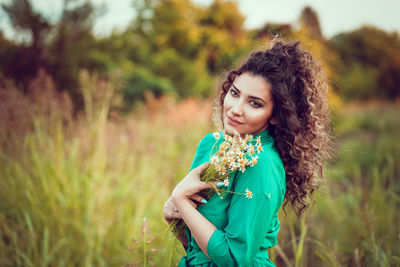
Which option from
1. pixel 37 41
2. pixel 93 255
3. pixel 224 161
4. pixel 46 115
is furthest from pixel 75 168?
pixel 37 41

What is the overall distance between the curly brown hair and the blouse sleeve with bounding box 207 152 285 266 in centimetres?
27

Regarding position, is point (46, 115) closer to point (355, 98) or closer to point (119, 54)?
point (119, 54)

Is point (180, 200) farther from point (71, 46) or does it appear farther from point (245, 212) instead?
point (71, 46)

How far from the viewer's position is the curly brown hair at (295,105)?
131 centimetres

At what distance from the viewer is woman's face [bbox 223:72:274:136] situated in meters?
1.30

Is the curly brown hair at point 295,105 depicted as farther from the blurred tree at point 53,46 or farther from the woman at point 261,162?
the blurred tree at point 53,46

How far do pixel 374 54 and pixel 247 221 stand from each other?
81.8ft

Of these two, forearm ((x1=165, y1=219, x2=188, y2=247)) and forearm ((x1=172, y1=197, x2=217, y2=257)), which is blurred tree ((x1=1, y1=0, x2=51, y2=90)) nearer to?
forearm ((x1=165, y1=219, x2=188, y2=247))

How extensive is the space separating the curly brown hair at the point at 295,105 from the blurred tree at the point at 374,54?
19400mm

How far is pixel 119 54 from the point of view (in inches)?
385

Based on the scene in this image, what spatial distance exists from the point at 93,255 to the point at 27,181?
0.94 meters

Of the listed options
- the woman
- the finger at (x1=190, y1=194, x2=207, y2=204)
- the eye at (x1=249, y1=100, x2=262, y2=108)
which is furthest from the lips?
the finger at (x1=190, y1=194, x2=207, y2=204)

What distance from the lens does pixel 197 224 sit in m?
1.15

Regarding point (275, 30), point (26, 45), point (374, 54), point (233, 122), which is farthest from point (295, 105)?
point (374, 54)
